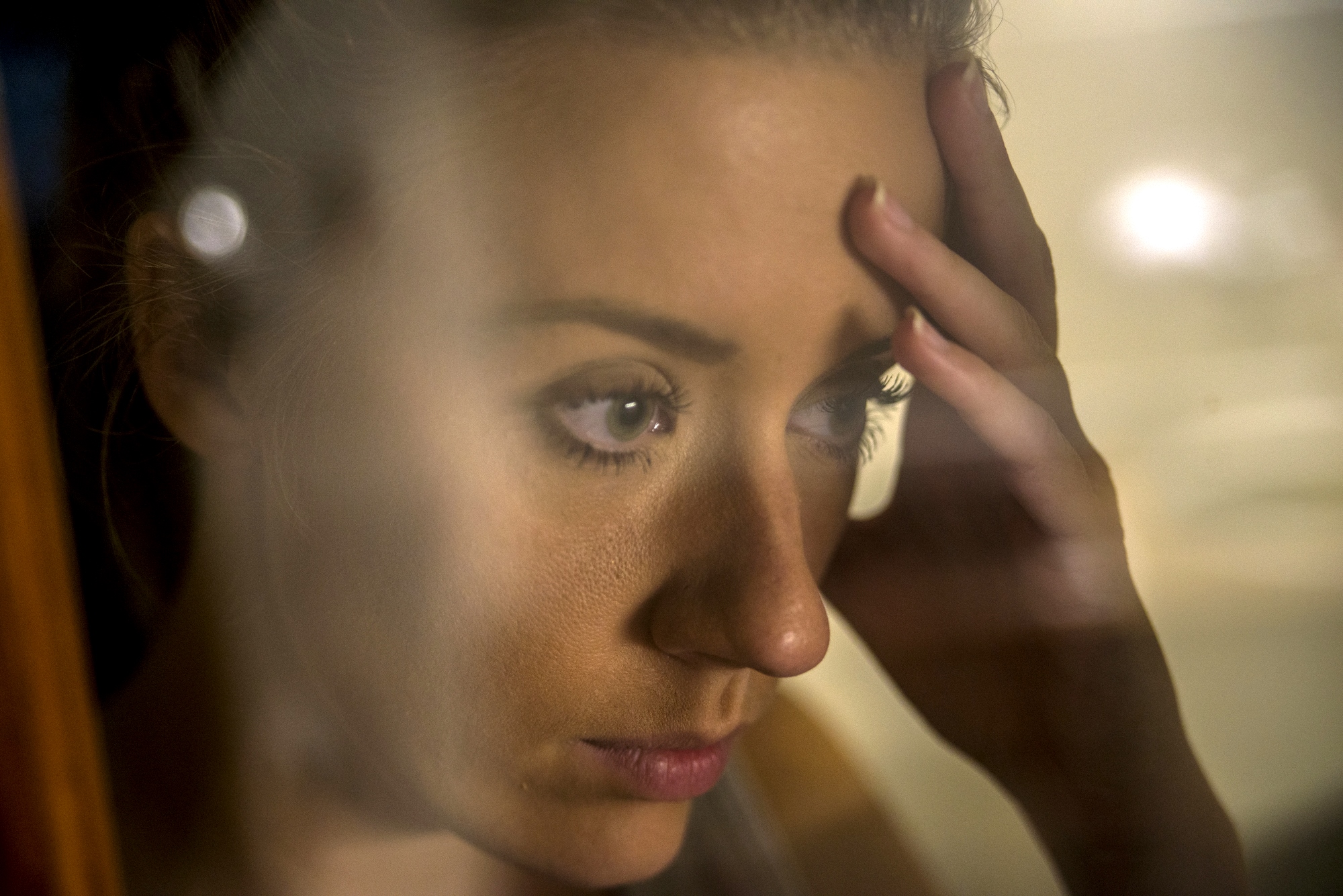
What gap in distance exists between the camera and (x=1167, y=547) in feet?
1.39

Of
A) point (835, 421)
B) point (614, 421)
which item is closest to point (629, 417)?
point (614, 421)

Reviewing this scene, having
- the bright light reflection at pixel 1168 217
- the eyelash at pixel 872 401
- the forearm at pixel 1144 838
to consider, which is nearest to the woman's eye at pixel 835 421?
the eyelash at pixel 872 401

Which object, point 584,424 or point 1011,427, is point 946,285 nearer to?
point 1011,427

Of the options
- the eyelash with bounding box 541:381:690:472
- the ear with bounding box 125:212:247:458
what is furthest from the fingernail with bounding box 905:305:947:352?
the ear with bounding box 125:212:247:458

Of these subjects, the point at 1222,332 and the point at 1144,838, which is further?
the point at 1144,838

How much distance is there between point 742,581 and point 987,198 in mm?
215

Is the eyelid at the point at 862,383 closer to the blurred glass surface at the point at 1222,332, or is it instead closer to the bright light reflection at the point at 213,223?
the blurred glass surface at the point at 1222,332

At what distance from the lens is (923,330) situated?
401mm

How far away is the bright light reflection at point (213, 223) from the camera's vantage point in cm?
41

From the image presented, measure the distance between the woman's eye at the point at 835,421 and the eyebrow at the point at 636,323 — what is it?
58mm

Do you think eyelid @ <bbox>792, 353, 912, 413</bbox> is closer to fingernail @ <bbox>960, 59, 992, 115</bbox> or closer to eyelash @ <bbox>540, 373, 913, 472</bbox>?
eyelash @ <bbox>540, 373, 913, 472</bbox>

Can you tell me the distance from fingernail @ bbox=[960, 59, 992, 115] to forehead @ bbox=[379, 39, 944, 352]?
0.02 m

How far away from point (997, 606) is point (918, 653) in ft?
0.21

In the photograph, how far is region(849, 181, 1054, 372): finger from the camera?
38 cm
